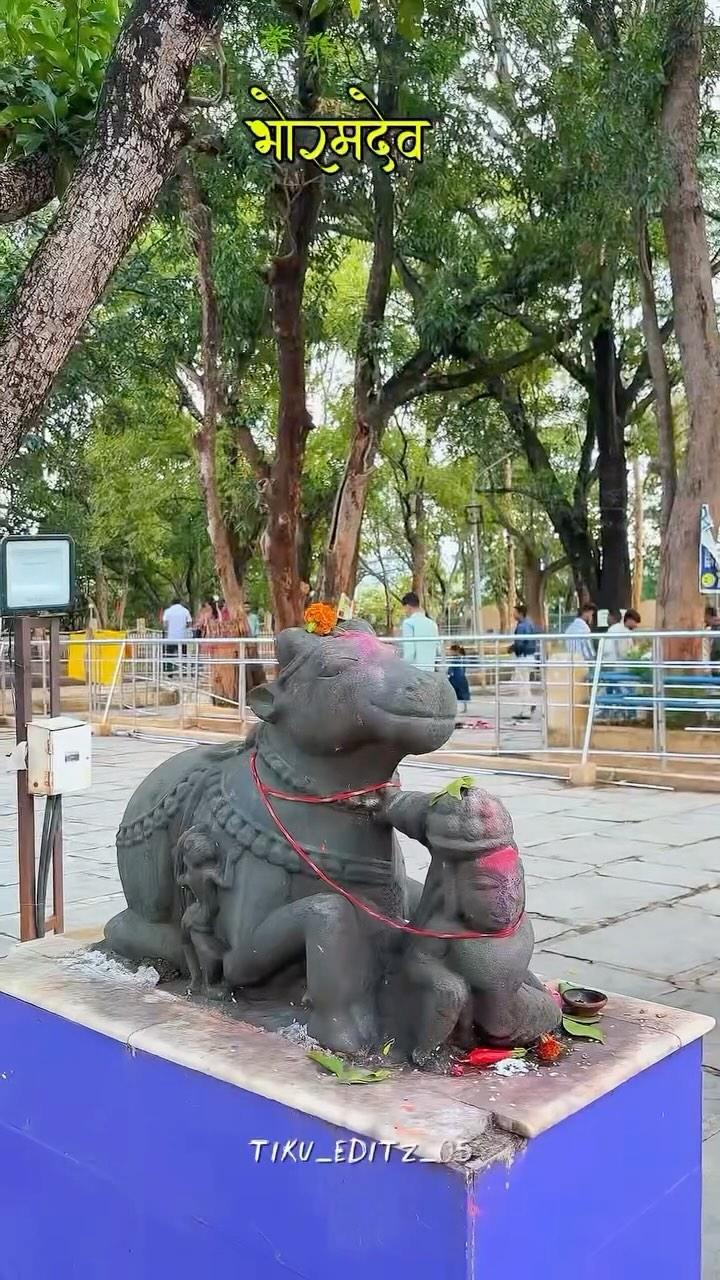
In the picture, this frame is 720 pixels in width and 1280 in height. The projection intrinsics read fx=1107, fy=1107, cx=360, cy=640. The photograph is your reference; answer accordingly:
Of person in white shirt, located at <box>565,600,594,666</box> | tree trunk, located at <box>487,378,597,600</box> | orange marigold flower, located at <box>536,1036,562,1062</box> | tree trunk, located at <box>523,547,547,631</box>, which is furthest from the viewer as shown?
tree trunk, located at <box>523,547,547,631</box>

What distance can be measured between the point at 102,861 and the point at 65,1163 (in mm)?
4054

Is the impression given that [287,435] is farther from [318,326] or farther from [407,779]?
[407,779]

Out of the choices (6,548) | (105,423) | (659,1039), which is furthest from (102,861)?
(105,423)

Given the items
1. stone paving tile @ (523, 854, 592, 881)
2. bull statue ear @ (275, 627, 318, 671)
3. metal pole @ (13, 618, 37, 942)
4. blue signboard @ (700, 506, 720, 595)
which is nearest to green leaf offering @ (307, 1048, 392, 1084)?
bull statue ear @ (275, 627, 318, 671)

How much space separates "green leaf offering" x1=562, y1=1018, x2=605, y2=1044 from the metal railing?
223 inches

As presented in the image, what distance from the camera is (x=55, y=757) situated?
3.54 metres

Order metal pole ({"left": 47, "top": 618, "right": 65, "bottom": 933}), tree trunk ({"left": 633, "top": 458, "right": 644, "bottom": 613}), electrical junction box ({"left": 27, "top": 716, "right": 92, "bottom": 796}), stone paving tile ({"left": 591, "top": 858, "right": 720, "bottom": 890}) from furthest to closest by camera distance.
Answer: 1. tree trunk ({"left": 633, "top": 458, "right": 644, "bottom": 613})
2. stone paving tile ({"left": 591, "top": 858, "right": 720, "bottom": 890})
3. metal pole ({"left": 47, "top": 618, "right": 65, "bottom": 933})
4. electrical junction box ({"left": 27, "top": 716, "right": 92, "bottom": 796})

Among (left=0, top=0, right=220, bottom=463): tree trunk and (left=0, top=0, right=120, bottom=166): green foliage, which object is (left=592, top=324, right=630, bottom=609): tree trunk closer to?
(left=0, top=0, right=120, bottom=166): green foliage

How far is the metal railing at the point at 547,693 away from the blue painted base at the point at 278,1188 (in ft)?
18.9

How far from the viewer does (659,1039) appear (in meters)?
1.84

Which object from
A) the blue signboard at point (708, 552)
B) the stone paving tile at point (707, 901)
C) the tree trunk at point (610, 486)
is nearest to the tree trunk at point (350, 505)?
the blue signboard at point (708, 552)

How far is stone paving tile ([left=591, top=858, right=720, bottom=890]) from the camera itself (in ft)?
17.4

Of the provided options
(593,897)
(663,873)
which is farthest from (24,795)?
(663,873)

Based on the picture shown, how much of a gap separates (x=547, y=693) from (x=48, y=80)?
19.9 ft
